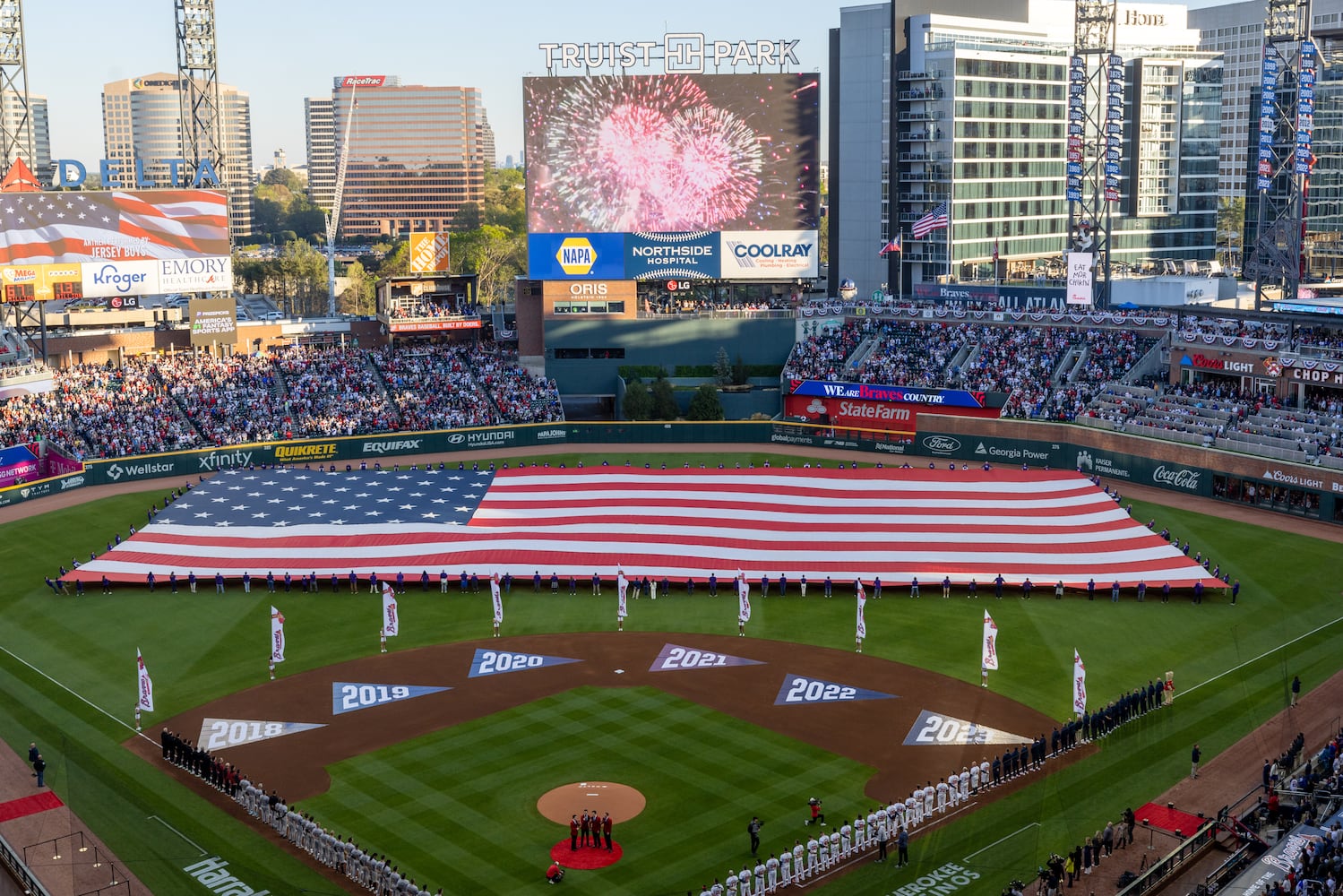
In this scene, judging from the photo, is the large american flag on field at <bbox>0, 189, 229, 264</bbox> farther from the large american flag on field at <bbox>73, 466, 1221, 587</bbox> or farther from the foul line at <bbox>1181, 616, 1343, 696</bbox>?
the foul line at <bbox>1181, 616, 1343, 696</bbox>

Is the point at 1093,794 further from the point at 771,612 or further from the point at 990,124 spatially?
the point at 990,124

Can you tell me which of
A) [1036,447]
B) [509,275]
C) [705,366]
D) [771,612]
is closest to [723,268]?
[705,366]

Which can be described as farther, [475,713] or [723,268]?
[723,268]

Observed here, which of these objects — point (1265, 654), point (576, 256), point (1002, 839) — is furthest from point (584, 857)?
point (576, 256)

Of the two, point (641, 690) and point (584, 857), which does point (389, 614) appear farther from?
point (584, 857)

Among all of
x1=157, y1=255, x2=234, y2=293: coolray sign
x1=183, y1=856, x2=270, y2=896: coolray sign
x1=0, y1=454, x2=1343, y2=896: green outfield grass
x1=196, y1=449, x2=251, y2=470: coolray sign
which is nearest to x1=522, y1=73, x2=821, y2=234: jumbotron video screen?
x1=157, y1=255, x2=234, y2=293: coolray sign

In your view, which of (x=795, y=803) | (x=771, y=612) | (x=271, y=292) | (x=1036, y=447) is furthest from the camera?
(x=271, y=292)

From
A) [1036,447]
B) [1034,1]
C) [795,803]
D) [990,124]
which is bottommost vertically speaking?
[795,803]

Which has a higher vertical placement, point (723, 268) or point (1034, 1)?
point (1034, 1)
